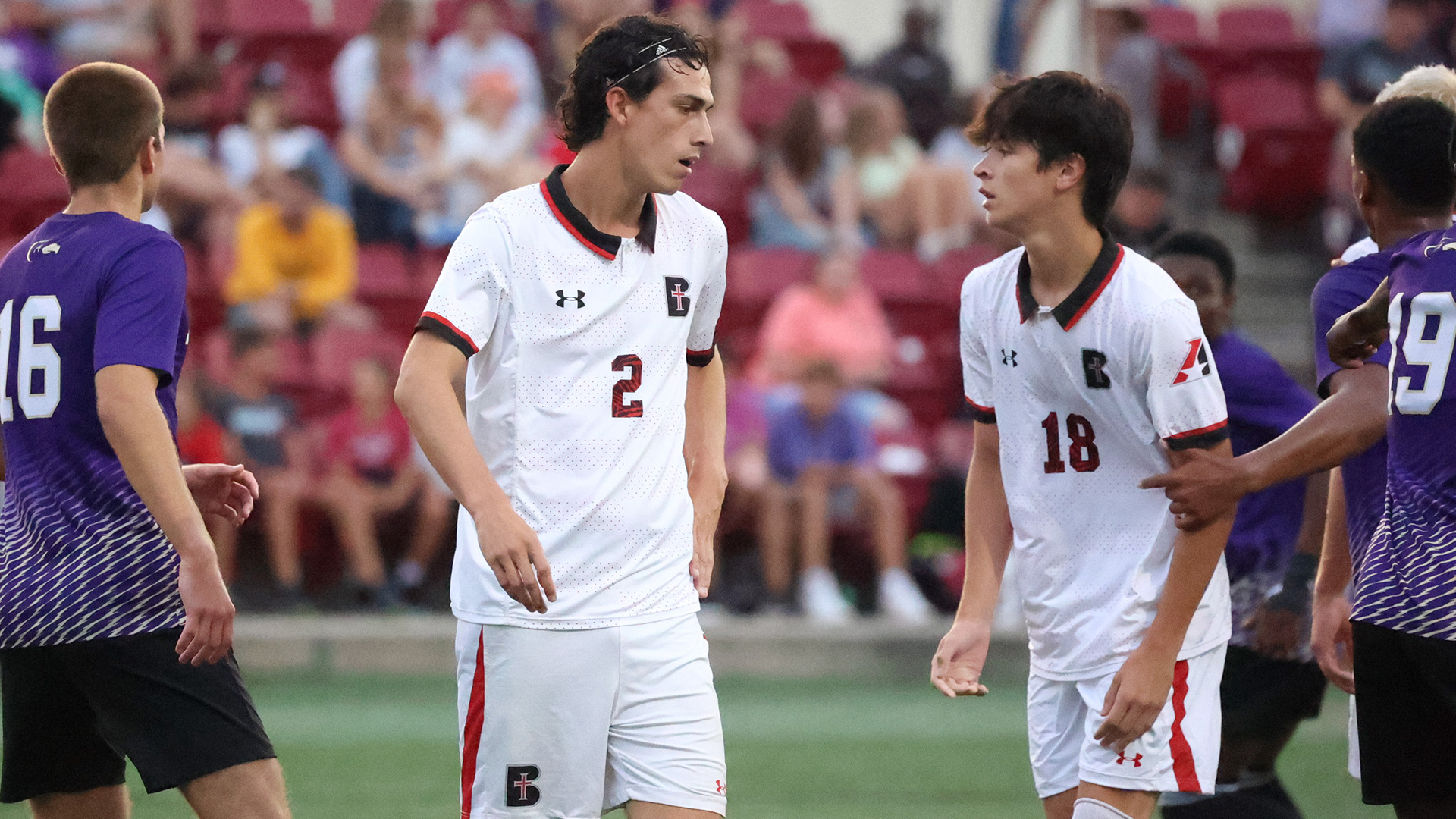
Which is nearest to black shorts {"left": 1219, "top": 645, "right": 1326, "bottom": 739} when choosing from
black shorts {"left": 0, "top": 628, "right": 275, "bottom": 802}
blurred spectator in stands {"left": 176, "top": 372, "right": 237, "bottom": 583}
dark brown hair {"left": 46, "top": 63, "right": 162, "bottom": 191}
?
black shorts {"left": 0, "top": 628, "right": 275, "bottom": 802}

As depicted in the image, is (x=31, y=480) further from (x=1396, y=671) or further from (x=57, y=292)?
(x=1396, y=671)

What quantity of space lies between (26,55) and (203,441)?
4.12m

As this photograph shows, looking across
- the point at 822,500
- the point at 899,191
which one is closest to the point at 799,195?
the point at 899,191

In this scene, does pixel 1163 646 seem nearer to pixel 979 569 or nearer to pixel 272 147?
pixel 979 569

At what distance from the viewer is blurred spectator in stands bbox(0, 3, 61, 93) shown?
1169cm

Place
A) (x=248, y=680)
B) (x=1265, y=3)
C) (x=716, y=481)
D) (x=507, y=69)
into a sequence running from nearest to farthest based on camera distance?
(x=716, y=481), (x=248, y=680), (x=507, y=69), (x=1265, y=3)

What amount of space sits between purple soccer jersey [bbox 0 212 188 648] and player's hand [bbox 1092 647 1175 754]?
6.50ft

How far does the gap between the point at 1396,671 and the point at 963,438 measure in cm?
676

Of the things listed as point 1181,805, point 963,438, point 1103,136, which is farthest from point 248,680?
point 1103,136

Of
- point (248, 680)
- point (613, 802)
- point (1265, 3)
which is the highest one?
point (1265, 3)

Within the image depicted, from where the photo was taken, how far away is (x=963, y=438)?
33.7 ft

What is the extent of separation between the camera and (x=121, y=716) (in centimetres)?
353

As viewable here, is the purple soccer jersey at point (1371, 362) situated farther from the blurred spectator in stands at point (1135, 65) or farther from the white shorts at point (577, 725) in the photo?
the blurred spectator in stands at point (1135, 65)

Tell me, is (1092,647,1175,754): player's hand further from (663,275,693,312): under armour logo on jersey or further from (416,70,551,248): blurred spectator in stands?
(416,70,551,248): blurred spectator in stands
